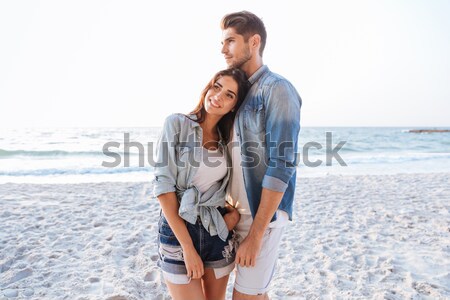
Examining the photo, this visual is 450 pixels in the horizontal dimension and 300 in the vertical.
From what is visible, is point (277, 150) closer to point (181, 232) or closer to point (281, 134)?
point (281, 134)

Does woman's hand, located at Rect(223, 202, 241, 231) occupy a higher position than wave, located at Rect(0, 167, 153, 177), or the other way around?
woman's hand, located at Rect(223, 202, 241, 231)

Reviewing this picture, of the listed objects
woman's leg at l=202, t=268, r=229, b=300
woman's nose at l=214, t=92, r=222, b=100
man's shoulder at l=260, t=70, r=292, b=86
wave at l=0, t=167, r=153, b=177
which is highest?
man's shoulder at l=260, t=70, r=292, b=86

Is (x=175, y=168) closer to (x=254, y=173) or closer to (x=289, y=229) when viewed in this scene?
(x=254, y=173)

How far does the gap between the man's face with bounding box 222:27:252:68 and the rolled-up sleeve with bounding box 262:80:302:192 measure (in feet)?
1.10

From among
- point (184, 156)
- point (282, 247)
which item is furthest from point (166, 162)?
point (282, 247)

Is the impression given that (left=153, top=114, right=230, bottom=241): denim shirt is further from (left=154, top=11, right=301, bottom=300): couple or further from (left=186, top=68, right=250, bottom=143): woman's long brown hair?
(left=186, top=68, right=250, bottom=143): woman's long brown hair

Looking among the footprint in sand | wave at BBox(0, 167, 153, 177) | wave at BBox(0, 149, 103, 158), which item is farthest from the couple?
wave at BBox(0, 149, 103, 158)

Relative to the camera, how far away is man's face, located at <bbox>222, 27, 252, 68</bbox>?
205 cm

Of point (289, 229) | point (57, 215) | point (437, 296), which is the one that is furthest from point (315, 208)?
point (57, 215)

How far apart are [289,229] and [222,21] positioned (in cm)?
427

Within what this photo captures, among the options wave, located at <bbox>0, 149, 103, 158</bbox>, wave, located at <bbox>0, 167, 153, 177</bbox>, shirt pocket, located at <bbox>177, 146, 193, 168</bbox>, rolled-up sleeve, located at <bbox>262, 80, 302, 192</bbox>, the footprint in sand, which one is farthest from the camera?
wave, located at <bbox>0, 149, 103, 158</bbox>

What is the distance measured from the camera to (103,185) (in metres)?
9.16

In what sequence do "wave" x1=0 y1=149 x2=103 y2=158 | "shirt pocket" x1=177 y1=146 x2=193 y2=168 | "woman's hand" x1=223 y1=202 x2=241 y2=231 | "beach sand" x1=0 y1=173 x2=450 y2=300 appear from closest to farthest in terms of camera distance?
1. "shirt pocket" x1=177 y1=146 x2=193 y2=168
2. "woman's hand" x1=223 y1=202 x2=241 y2=231
3. "beach sand" x1=0 y1=173 x2=450 y2=300
4. "wave" x1=0 y1=149 x2=103 y2=158

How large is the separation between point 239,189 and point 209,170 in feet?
0.80
